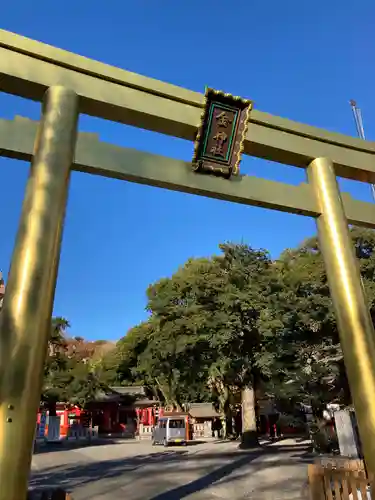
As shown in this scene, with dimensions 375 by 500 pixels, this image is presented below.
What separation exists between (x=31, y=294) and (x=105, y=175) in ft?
5.45

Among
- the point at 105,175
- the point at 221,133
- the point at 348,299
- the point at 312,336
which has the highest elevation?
the point at 312,336

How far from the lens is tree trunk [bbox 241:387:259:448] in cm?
1988

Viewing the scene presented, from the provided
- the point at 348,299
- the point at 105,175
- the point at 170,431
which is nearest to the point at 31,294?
the point at 105,175

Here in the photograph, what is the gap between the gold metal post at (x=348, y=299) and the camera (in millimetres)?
4109

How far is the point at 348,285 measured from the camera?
4641 millimetres

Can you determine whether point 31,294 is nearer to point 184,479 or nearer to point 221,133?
point 221,133

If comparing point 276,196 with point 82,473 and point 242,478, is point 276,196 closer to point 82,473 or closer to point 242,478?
point 242,478

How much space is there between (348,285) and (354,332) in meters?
0.53

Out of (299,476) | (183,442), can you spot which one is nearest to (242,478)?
(299,476)

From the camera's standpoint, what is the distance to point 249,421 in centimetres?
2034

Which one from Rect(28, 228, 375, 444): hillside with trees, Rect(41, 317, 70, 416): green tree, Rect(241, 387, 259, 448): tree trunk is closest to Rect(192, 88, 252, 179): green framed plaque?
Rect(28, 228, 375, 444): hillside with trees

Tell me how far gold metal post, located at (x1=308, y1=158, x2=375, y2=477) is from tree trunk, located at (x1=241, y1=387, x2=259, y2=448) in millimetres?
17296

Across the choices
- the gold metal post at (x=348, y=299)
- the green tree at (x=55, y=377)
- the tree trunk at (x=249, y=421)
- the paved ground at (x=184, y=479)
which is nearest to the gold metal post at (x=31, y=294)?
the gold metal post at (x=348, y=299)

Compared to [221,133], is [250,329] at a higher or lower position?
higher
